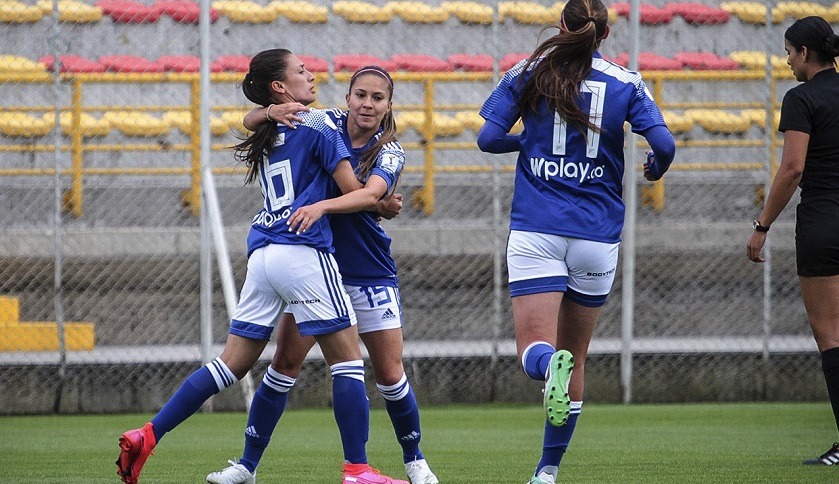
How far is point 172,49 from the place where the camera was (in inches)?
421

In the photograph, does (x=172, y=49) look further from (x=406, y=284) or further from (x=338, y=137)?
(x=338, y=137)

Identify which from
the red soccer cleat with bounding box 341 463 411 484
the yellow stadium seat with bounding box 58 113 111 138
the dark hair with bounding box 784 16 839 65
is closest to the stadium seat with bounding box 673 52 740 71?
the yellow stadium seat with bounding box 58 113 111 138

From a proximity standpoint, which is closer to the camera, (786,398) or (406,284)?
(786,398)

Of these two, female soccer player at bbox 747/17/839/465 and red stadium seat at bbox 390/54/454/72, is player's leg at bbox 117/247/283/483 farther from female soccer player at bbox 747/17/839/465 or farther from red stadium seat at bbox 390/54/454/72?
red stadium seat at bbox 390/54/454/72

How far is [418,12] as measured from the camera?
11406 mm

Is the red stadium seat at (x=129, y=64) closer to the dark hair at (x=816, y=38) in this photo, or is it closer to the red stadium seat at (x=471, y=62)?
the red stadium seat at (x=471, y=62)

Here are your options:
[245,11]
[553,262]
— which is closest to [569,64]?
[553,262]

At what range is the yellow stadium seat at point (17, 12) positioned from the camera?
27.1 feet

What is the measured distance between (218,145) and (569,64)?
6.14 metres

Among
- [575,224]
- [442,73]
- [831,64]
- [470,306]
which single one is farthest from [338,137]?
[442,73]

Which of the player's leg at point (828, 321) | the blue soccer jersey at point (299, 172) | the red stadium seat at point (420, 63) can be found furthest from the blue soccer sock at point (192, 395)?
the red stadium seat at point (420, 63)

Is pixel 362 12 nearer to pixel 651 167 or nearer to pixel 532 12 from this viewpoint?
pixel 532 12

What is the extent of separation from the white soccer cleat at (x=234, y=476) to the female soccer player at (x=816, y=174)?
231cm

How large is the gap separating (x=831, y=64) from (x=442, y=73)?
5316 millimetres
